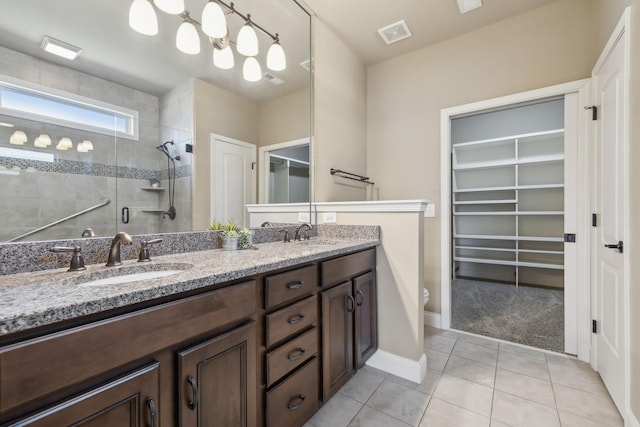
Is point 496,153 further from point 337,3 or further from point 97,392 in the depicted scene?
point 97,392

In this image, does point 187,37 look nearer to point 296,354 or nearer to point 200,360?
point 200,360

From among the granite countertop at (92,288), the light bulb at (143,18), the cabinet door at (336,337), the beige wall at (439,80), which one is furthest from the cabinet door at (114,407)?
the beige wall at (439,80)

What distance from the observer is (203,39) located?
5.47 feet

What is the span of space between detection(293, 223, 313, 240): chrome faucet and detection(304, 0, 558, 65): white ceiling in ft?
5.82

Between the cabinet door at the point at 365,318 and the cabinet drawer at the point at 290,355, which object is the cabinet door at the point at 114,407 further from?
Answer: the cabinet door at the point at 365,318

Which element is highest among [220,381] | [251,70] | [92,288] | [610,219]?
[251,70]

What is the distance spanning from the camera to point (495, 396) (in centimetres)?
171

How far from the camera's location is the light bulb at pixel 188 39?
5.07 feet

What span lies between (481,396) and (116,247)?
6.93ft

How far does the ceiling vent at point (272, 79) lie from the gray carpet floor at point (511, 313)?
268 centimetres

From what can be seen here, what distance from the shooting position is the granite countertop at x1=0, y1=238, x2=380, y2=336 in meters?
0.63

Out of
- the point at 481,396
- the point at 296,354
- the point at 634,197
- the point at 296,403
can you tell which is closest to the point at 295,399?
the point at 296,403

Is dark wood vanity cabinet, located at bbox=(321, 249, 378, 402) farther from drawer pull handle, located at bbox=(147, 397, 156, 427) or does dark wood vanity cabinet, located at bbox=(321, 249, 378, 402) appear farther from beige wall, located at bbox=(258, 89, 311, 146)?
beige wall, located at bbox=(258, 89, 311, 146)

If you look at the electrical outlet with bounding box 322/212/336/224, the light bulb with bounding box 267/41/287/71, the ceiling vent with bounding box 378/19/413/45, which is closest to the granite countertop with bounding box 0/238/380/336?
the electrical outlet with bounding box 322/212/336/224
